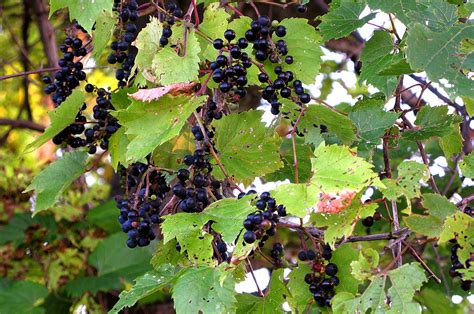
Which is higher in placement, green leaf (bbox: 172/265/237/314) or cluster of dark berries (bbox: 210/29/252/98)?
cluster of dark berries (bbox: 210/29/252/98)

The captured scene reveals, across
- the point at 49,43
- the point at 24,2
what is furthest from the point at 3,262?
the point at 24,2

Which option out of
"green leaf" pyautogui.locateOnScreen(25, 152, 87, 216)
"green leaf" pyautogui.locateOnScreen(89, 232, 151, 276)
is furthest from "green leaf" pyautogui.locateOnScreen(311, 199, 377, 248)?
"green leaf" pyautogui.locateOnScreen(89, 232, 151, 276)

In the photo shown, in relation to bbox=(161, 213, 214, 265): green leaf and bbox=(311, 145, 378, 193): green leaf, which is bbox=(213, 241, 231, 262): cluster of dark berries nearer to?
bbox=(161, 213, 214, 265): green leaf

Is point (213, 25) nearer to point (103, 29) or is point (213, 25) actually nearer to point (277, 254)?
point (103, 29)

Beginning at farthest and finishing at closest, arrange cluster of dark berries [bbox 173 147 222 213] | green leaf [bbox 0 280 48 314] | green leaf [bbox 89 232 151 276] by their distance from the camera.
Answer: green leaf [bbox 89 232 151 276] < green leaf [bbox 0 280 48 314] < cluster of dark berries [bbox 173 147 222 213]

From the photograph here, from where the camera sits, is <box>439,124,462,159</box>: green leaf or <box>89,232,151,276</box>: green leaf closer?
<box>439,124,462,159</box>: green leaf

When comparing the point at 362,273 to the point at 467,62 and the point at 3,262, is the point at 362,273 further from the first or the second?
the point at 3,262

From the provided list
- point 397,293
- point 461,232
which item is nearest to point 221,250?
point 397,293
